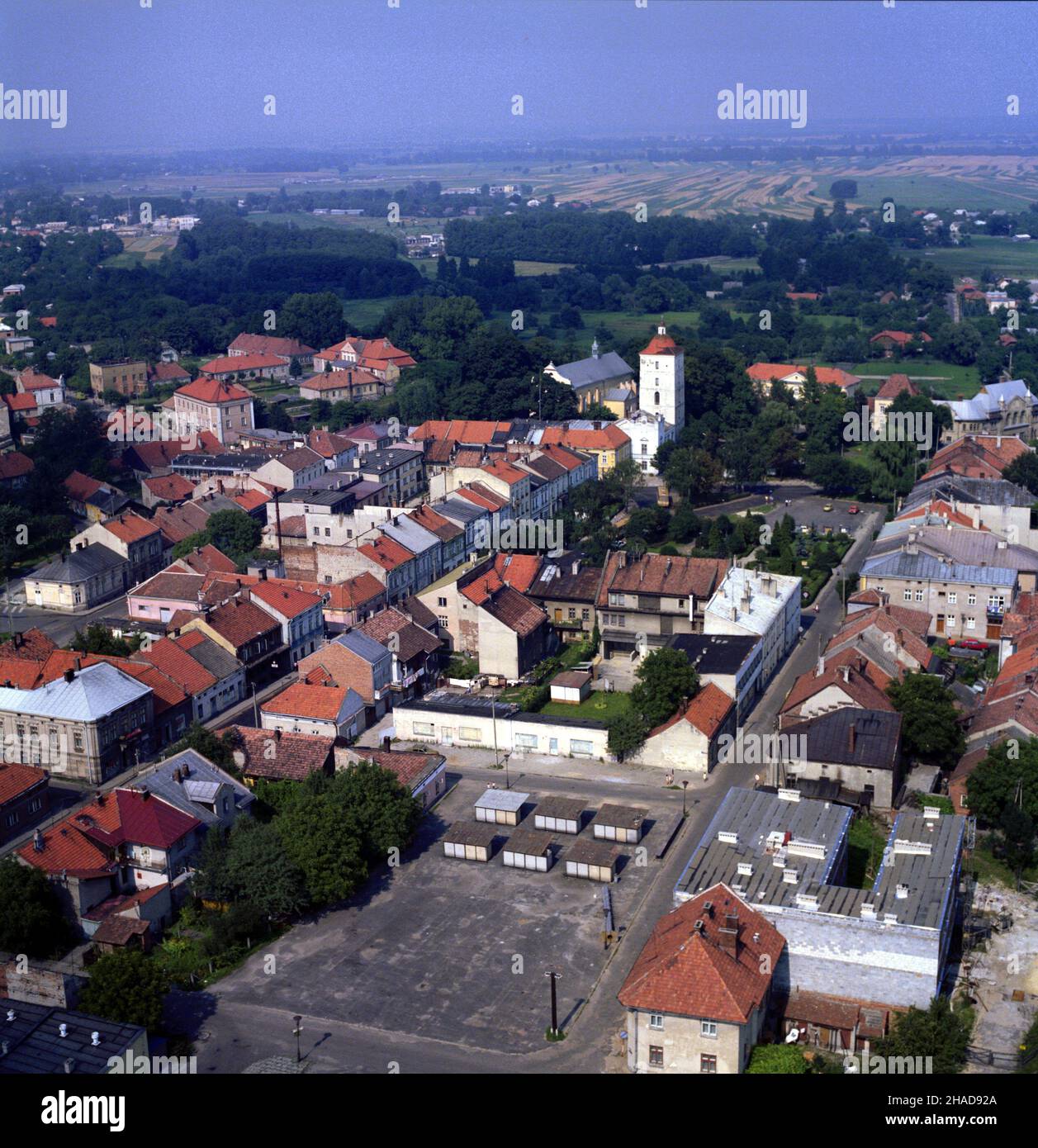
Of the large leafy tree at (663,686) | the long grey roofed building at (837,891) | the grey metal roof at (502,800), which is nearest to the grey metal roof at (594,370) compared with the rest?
the large leafy tree at (663,686)

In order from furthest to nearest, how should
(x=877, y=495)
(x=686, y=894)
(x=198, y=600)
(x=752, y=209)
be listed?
1. (x=752, y=209)
2. (x=877, y=495)
3. (x=198, y=600)
4. (x=686, y=894)

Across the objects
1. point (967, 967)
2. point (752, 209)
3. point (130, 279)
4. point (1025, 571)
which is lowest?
point (967, 967)

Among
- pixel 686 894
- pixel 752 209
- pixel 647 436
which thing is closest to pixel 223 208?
pixel 752 209

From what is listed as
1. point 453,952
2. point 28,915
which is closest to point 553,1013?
point 453,952

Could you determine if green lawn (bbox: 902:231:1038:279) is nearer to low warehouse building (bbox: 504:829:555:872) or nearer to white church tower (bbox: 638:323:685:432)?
white church tower (bbox: 638:323:685:432)

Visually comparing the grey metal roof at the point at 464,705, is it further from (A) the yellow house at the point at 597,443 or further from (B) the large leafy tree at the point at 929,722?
(A) the yellow house at the point at 597,443

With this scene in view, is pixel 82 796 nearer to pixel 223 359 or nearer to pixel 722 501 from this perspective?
pixel 722 501
